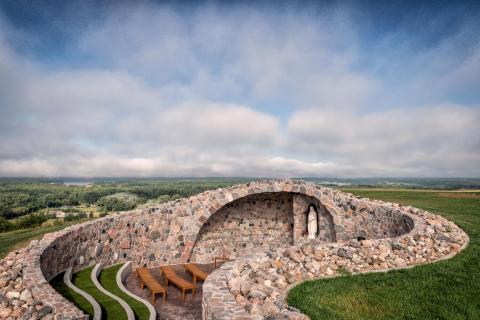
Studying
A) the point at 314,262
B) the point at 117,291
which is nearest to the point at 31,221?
the point at 117,291

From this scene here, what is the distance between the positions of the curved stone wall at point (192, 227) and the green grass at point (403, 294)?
3.88 meters

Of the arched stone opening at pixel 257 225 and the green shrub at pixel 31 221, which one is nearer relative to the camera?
the arched stone opening at pixel 257 225

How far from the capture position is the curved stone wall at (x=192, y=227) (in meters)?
10.0

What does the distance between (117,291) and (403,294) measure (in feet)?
25.7

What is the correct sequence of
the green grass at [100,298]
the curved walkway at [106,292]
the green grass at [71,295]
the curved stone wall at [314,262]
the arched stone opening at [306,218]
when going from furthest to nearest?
the arched stone opening at [306,218] < the curved walkway at [106,292] < the green grass at [100,298] < the green grass at [71,295] < the curved stone wall at [314,262]

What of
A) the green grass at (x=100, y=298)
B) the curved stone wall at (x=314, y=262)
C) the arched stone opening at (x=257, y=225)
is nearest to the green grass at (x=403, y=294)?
the curved stone wall at (x=314, y=262)

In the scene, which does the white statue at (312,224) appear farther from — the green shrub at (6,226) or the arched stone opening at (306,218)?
the green shrub at (6,226)

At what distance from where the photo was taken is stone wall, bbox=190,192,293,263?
1530cm

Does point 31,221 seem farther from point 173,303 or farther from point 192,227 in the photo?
point 173,303

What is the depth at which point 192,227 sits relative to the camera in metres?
13.7

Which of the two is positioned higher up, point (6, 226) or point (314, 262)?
point (314, 262)

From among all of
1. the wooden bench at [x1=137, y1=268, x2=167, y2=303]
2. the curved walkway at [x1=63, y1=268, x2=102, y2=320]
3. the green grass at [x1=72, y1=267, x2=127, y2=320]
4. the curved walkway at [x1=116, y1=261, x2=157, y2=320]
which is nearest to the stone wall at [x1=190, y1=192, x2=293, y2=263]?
the curved walkway at [x1=116, y1=261, x2=157, y2=320]

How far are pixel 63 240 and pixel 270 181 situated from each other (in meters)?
8.79

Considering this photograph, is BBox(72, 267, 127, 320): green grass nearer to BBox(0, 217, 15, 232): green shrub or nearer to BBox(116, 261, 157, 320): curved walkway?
BBox(116, 261, 157, 320): curved walkway
